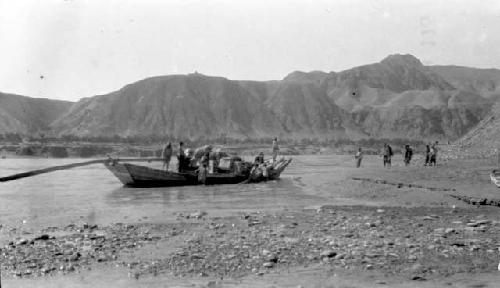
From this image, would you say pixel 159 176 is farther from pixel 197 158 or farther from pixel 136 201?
pixel 136 201

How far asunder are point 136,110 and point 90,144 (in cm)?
4451

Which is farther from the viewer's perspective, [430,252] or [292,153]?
[292,153]

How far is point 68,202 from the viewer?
25.5 meters

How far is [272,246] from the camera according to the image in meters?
12.2

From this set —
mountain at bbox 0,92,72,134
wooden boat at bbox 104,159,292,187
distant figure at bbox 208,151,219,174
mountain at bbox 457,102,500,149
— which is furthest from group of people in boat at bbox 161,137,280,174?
mountain at bbox 0,92,72,134

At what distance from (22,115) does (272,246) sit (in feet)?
609

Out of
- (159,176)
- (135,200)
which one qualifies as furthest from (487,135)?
(135,200)

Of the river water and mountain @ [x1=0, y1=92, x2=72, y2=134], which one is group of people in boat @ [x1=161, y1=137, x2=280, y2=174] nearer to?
the river water

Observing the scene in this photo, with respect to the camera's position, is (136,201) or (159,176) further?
(159,176)

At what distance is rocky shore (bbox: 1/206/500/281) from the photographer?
1040 centimetres

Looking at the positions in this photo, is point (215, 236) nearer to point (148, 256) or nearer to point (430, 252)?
point (148, 256)

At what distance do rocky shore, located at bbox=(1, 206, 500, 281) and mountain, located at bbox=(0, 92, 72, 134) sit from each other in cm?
16171

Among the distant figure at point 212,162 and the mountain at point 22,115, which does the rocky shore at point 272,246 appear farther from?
the mountain at point 22,115

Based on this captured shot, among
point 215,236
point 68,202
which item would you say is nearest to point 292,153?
point 68,202
